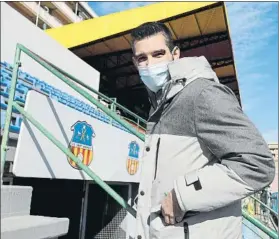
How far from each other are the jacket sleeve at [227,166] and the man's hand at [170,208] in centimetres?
3

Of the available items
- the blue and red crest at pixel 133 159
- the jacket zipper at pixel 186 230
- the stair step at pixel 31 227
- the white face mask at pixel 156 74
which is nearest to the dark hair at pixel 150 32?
the white face mask at pixel 156 74

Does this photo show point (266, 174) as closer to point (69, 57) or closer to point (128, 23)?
point (69, 57)

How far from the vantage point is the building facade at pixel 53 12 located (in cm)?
3200

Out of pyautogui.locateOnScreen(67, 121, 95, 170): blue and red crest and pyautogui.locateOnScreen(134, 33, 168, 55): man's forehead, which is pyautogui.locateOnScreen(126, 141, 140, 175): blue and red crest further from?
pyautogui.locateOnScreen(134, 33, 168, 55): man's forehead

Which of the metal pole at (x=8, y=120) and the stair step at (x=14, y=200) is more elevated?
the metal pole at (x=8, y=120)

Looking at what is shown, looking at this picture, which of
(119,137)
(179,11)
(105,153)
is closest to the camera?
(105,153)

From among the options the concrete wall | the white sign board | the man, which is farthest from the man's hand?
the concrete wall

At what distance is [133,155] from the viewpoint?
558 centimetres

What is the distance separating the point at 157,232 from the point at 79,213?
4.69 metres

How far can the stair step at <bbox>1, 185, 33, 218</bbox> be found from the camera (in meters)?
1.87

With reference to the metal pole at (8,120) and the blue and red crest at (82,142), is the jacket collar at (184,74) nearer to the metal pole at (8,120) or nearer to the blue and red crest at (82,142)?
the metal pole at (8,120)

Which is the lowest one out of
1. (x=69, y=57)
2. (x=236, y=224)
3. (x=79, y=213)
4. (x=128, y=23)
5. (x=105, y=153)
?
(x=79, y=213)

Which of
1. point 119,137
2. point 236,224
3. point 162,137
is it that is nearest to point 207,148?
point 162,137

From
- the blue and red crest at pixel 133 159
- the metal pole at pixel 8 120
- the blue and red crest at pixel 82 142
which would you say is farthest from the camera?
the blue and red crest at pixel 133 159
